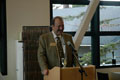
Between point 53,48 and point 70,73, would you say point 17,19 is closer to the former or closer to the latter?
point 53,48

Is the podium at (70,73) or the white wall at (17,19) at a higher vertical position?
the white wall at (17,19)

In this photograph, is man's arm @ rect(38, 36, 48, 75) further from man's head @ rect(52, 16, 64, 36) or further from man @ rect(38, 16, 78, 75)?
man's head @ rect(52, 16, 64, 36)

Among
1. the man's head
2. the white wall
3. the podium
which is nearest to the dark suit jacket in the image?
the man's head

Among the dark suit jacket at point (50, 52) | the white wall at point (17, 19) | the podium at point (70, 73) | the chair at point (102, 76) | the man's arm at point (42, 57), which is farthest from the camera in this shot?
the chair at point (102, 76)

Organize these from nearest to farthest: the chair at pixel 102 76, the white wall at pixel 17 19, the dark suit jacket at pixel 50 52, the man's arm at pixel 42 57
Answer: the man's arm at pixel 42 57 → the dark suit jacket at pixel 50 52 → the white wall at pixel 17 19 → the chair at pixel 102 76

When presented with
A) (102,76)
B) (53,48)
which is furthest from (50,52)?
(102,76)

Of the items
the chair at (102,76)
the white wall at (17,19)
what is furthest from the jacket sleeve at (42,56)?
the chair at (102,76)

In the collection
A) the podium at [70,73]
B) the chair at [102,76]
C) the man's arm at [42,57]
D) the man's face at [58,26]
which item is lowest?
the chair at [102,76]

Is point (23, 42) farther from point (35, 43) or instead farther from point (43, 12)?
point (43, 12)

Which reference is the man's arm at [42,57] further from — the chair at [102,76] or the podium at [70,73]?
the chair at [102,76]

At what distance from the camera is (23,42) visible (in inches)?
174

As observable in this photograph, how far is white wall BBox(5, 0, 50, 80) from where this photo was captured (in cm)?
492

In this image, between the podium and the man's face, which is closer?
the podium

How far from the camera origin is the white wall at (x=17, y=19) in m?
4.92
